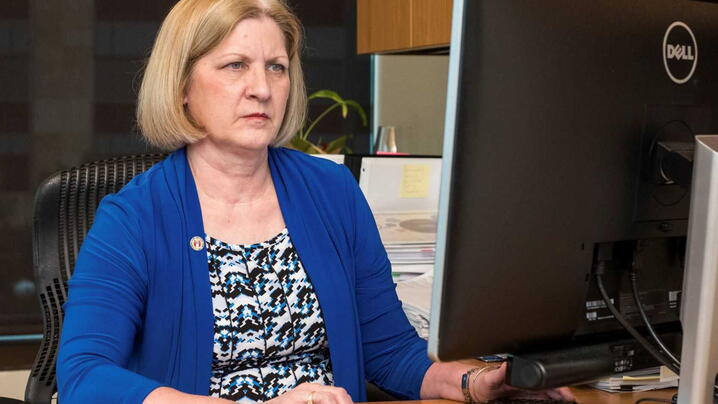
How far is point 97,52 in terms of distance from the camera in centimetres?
355

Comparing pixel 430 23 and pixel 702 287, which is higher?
pixel 430 23

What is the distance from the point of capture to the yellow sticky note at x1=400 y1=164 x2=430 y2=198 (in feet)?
7.86

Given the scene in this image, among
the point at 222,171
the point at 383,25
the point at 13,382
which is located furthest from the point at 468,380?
the point at 13,382

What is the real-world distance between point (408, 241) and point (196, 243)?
87 centimetres

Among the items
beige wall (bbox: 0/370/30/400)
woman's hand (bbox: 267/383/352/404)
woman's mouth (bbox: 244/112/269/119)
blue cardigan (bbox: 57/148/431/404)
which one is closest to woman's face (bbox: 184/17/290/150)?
woman's mouth (bbox: 244/112/269/119)

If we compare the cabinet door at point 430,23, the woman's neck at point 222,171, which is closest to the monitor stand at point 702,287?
the woman's neck at point 222,171

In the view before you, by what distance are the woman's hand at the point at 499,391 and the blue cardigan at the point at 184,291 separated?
0.26 meters

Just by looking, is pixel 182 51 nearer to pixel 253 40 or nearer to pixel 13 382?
pixel 253 40

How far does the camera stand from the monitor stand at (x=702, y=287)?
0.89m

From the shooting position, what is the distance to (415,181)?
2.40 meters

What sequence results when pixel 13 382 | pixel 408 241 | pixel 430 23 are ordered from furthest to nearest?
pixel 13 382 → pixel 430 23 → pixel 408 241

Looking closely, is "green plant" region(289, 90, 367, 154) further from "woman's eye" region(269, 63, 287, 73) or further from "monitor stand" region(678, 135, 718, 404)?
"monitor stand" region(678, 135, 718, 404)

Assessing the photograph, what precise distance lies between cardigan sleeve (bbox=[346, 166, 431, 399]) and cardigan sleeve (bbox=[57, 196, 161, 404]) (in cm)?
41

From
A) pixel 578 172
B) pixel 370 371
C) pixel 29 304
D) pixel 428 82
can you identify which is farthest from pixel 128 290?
pixel 428 82
